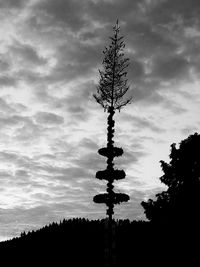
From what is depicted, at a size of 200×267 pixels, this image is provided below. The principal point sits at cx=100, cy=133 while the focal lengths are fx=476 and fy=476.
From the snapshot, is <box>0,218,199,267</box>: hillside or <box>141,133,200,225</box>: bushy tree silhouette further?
<box>141,133,200,225</box>: bushy tree silhouette

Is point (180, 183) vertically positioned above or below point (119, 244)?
above

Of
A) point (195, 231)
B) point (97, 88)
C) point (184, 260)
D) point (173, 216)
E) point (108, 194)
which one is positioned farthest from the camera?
point (173, 216)

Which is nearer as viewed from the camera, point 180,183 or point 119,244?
point 119,244

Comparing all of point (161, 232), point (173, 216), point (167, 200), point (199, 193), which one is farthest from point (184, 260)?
point (167, 200)

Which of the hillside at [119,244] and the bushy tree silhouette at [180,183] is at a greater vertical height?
the bushy tree silhouette at [180,183]

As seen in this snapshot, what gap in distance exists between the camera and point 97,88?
2119 cm

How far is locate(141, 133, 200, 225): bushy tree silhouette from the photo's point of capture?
108 feet

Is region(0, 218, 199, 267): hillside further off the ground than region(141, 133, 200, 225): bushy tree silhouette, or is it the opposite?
region(141, 133, 200, 225): bushy tree silhouette

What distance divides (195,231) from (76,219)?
716 cm

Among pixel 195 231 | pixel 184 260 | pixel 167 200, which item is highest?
pixel 167 200

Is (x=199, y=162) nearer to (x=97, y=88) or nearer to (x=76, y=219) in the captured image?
(x=76, y=219)

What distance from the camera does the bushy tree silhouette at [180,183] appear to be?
1293 inches

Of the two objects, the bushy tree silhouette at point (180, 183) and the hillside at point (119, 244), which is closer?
the hillside at point (119, 244)

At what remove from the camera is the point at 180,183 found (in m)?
36.4
